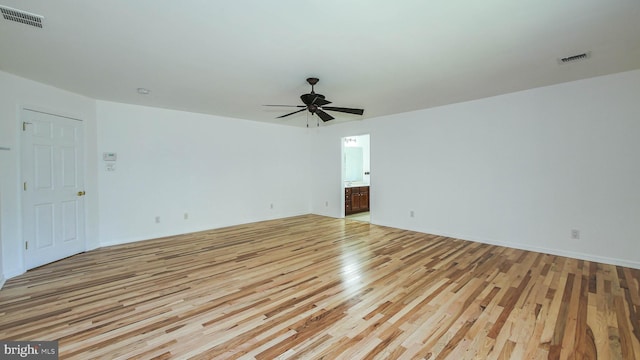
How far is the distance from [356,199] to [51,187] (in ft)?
19.8

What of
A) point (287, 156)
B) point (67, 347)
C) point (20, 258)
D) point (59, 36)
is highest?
point (59, 36)

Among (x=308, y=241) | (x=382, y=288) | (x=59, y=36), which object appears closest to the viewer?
(x=59, y=36)

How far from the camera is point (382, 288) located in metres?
2.87

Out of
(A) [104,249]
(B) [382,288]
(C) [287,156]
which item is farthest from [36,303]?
(C) [287,156]

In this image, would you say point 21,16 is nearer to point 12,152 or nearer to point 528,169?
point 12,152

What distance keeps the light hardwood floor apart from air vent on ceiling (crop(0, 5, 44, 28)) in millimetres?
2467

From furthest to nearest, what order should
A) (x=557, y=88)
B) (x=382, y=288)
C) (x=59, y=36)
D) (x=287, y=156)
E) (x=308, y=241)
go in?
(x=287, y=156) < (x=308, y=241) < (x=557, y=88) < (x=382, y=288) < (x=59, y=36)

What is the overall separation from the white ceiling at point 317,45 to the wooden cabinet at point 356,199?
3537 millimetres

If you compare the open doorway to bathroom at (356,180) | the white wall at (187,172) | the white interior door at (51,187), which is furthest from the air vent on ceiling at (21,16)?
the open doorway to bathroom at (356,180)

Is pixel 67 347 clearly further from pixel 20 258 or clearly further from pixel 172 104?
pixel 172 104

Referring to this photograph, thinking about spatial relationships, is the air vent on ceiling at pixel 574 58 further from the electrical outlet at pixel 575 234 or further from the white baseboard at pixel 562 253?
the white baseboard at pixel 562 253

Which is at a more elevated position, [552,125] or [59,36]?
→ [59,36]

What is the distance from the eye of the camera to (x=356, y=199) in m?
7.43

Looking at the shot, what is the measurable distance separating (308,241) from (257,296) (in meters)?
2.06
